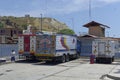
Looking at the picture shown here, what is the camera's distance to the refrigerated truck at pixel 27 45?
32.8 metres

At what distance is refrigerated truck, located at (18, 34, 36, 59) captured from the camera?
107 ft

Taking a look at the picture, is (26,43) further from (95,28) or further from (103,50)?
(95,28)

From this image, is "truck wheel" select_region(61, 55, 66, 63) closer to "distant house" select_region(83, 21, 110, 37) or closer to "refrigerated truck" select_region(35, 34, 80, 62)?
"refrigerated truck" select_region(35, 34, 80, 62)

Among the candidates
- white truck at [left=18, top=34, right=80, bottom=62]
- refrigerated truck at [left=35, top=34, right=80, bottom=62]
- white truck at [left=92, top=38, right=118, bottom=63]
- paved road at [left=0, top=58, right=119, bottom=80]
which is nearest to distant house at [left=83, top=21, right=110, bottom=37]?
white truck at [left=92, top=38, right=118, bottom=63]

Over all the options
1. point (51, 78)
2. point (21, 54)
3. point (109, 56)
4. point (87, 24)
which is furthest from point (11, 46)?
point (87, 24)

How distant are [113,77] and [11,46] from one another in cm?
1988

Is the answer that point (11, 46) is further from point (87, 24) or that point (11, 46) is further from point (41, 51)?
point (87, 24)

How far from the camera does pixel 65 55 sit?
33844 mm

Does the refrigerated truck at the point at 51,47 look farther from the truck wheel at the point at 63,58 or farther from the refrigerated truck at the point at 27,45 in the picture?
the refrigerated truck at the point at 27,45

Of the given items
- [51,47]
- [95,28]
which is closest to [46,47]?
[51,47]

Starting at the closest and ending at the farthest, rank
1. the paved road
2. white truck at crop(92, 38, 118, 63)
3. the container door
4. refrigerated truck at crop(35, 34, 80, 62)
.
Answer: the paved road
refrigerated truck at crop(35, 34, 80, 62)
the container door
white truck at crop(92, 38, 118, 63)

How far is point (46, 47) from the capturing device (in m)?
31.4

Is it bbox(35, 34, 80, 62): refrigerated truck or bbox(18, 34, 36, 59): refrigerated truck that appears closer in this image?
bbox(35, 34, 80, 62): refrigerated truck

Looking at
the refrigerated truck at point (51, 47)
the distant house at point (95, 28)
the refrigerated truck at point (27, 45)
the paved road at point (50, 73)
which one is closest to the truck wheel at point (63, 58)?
the refrigerated truck at point (51, 47)
